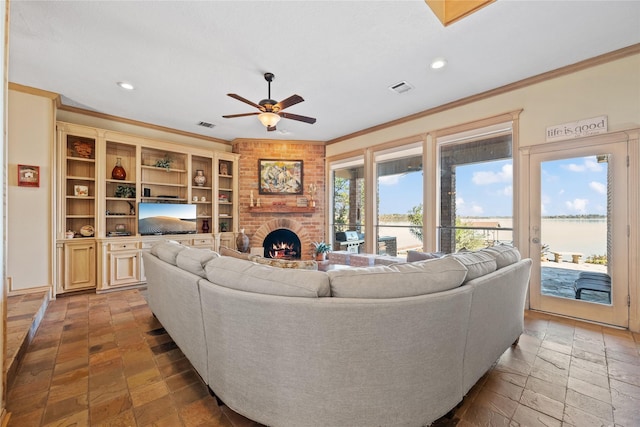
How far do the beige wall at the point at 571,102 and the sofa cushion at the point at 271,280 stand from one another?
11.1 feet

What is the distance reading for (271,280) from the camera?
132 centimetres

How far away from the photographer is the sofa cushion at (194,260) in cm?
176

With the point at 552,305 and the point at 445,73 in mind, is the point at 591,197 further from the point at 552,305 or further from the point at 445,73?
the point at 445,73

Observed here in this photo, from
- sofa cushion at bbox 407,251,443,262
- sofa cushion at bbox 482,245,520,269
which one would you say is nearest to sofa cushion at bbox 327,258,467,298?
sofa cushion at bbox 482,245,520,269

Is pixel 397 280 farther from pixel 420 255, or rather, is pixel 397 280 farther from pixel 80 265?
pixel 80 265

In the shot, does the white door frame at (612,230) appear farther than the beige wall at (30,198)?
No

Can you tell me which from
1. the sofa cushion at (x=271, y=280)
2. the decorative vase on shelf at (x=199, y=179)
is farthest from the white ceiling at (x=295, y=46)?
the sofa cushion at (x=271, y=280)

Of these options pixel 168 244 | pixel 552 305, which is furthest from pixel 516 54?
pixel 168 244

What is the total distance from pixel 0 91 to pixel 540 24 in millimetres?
3748

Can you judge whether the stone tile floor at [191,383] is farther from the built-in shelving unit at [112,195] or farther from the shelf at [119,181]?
the shelf at [119,181]

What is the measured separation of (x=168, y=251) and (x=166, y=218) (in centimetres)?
265

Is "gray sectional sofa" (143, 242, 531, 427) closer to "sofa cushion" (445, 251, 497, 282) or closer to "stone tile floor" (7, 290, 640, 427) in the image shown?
"sofa cushion" (445, 251, 497, 282)

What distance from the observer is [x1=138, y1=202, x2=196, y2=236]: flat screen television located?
14.3ft

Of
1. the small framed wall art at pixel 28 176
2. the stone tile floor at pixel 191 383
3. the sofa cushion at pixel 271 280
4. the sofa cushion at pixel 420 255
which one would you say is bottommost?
the stone tile floor at pixel 191 383
